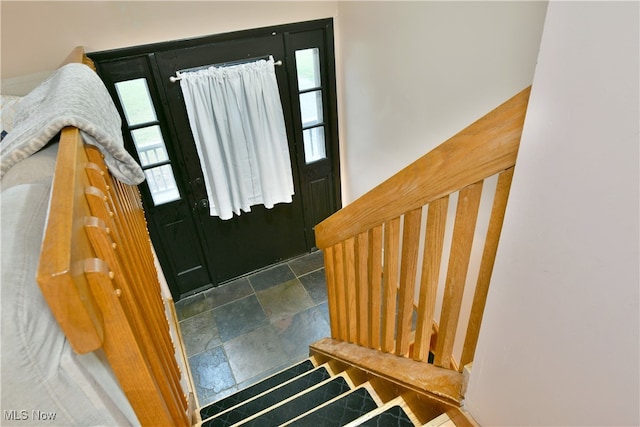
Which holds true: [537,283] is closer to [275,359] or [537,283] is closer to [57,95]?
[57,95]

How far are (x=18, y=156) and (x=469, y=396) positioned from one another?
1406 mm

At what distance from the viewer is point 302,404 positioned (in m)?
1.92

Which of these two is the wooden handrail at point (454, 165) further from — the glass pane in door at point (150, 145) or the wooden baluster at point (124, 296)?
the glass pane in door at point (150, 145)

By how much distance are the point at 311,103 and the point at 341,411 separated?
2.47 m

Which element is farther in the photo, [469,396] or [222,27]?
[222,27]

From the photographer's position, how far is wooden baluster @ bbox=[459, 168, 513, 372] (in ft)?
2.91

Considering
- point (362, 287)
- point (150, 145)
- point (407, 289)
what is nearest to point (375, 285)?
point (362, 287)

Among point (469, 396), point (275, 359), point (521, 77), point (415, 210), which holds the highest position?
point (521, 77)

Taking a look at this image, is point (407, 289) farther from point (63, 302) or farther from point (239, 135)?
point (239, 135)

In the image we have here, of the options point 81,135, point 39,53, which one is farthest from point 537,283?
point 39,53

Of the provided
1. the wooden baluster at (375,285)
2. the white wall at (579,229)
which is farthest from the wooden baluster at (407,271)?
the white wall at (579,229)

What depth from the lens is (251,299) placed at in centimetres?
360

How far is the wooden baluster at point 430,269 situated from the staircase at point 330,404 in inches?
7.9

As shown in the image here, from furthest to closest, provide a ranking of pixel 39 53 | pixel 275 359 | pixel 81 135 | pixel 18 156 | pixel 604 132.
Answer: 1. pixel 275 359
2. pixel 39 53
3. pixel 81 135
4. pixel 18 156
5. pixel 604 132
